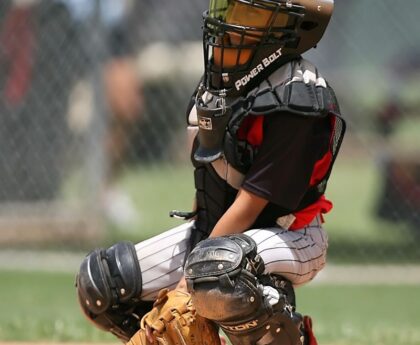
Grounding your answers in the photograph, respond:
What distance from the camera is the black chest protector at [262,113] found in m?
3.55

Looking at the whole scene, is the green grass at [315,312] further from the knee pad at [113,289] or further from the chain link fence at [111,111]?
the knee pad at [113,289]

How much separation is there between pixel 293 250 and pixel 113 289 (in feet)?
2.22

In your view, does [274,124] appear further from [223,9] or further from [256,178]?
[223,9]

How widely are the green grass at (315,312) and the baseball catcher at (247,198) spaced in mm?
1352

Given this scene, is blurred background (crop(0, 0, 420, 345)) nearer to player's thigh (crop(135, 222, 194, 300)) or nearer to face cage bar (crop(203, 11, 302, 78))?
player's thigh (crop(135, 222, 194, 300))

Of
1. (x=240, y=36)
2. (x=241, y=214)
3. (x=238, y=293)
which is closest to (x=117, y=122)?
(x=240, y=36)

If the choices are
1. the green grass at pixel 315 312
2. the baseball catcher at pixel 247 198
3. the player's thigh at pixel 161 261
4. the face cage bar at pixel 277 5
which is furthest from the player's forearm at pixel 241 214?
the green grass at pixel 315 312

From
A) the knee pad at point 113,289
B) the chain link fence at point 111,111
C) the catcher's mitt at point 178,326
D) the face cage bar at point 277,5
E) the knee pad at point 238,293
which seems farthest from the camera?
the chain link fence at point 111,111

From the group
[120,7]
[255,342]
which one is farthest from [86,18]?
[255,342]

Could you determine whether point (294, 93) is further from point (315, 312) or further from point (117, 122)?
point (117, 122)

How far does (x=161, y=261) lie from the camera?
394 cm

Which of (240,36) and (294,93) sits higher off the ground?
(240,36)

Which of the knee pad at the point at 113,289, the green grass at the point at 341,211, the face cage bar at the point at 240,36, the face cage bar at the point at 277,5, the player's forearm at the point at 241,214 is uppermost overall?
the face cage bar at the point at 277,5

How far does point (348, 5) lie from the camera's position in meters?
8.00
